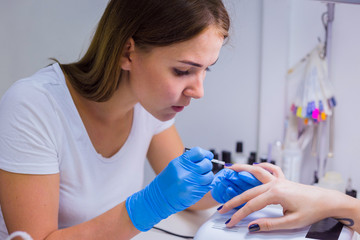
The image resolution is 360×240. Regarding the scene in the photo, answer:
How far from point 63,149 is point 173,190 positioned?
333 millimetres

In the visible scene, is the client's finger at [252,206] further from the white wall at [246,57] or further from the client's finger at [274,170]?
the white wall at [246,57]

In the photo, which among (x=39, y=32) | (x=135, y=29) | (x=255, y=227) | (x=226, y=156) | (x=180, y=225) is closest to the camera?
(x=255, y=227)

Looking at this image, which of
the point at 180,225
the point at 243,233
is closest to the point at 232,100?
the point at 180,225

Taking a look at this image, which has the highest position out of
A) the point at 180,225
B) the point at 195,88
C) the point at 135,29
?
the point at 135,29

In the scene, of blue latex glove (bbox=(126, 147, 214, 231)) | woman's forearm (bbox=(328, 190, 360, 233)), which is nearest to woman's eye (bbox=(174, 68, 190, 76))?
blue latex glove (bbox=(126, 147, 214, 231))

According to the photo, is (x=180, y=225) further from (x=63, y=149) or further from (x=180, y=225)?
(x=63, y=149)

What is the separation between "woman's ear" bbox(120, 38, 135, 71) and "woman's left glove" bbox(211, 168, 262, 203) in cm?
35

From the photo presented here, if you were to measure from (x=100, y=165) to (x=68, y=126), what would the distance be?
15cm

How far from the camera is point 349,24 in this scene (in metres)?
1.41

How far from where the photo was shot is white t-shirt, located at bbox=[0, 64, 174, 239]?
830 millimetres

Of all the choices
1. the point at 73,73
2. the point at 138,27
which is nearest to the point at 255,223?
the point at 138,27

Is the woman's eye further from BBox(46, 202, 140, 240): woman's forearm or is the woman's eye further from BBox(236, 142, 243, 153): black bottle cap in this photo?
BBox(236, 142, 243, 153): black bottle cap

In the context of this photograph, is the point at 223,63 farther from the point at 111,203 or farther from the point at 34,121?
the point at 34,121

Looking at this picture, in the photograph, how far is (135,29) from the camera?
0.86 metres
